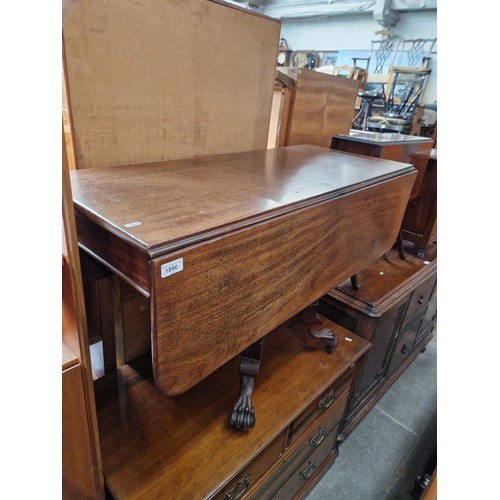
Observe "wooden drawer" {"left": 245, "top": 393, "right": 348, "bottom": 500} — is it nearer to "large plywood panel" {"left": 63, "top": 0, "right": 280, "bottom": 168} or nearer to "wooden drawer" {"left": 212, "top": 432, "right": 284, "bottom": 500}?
"wooden drawer" {"left": 212, "top": 432, "right": 284, "bottom": 500}

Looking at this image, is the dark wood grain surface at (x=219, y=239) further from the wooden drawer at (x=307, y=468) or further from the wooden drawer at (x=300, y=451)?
the wooden drawer at (x=307, y=468)

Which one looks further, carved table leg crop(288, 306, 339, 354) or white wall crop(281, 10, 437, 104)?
white wall crop(281, 10, 437, 104)

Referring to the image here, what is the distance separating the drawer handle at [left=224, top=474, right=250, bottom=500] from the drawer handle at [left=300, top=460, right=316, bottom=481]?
0.43 meters

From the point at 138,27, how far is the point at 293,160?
0.52 metres

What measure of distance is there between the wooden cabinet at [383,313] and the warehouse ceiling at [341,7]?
384cm

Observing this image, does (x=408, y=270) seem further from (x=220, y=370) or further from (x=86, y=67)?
(x=86, y=67)

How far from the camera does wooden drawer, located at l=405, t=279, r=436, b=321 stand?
1.73m

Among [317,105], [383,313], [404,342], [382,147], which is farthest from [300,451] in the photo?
[317,105]

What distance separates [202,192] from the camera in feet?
2.23

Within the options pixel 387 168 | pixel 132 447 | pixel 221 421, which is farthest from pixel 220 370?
pixel 387 168

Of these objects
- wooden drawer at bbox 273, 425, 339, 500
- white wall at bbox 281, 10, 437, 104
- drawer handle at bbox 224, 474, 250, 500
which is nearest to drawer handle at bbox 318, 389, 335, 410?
wooden drawer at bbox 273, 425, 339, 500

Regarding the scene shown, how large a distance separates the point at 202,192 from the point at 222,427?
23.7 inches

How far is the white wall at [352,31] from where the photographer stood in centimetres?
488

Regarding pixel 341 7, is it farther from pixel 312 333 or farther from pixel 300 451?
pixel 300 451
